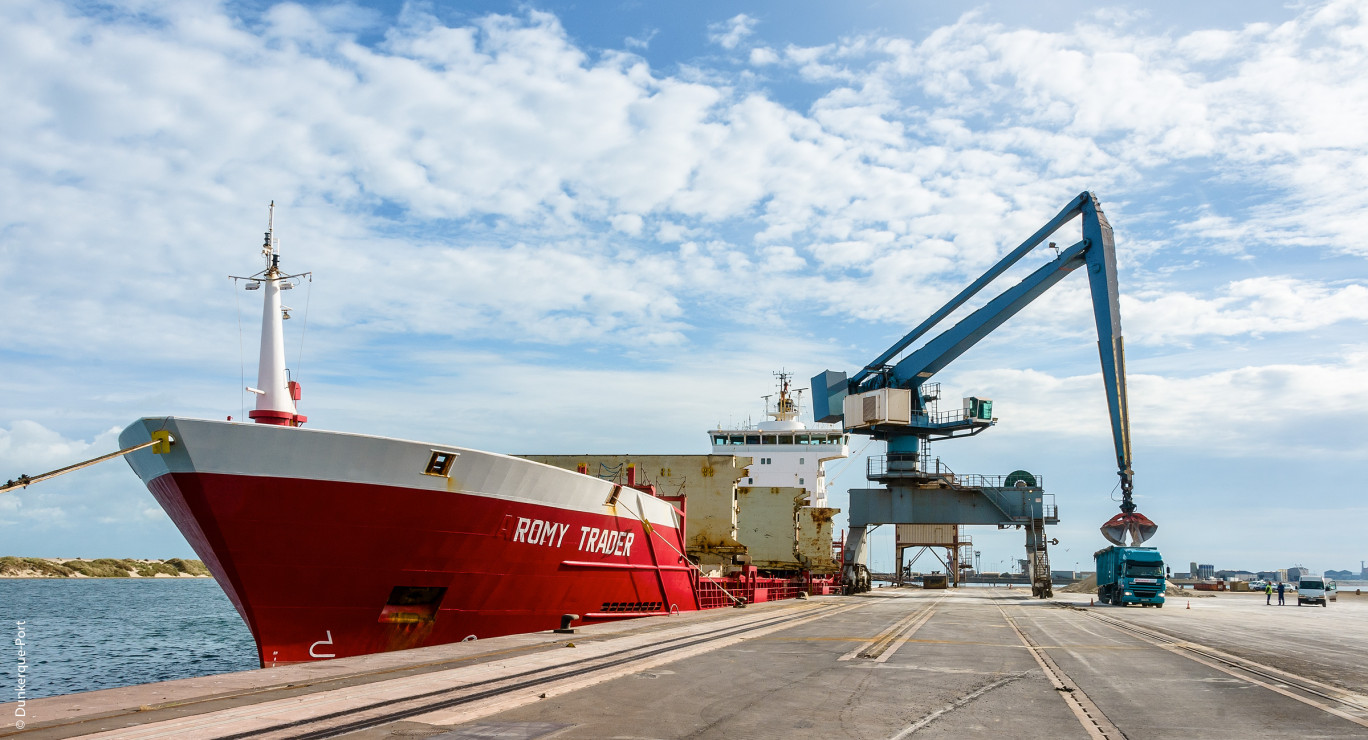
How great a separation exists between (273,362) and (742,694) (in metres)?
10.5

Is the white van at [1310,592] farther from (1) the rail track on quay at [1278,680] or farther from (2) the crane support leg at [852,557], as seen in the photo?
(1) the rail track on quay at [1278,680]

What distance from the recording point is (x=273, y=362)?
15344mm

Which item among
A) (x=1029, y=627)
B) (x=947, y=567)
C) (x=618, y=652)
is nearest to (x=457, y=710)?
(x=618, y=652)

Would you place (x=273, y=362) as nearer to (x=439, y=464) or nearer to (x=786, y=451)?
→ (x=439, y=464)

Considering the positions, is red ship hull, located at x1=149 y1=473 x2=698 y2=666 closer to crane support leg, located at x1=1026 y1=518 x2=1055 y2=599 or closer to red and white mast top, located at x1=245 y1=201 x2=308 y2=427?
red and white mast top, located at x1=245 y1=201 x2=308 y2=427

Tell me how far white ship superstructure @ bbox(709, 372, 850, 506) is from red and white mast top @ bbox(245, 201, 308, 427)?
32.0 m

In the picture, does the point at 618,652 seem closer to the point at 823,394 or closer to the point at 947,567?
the point at 823,394

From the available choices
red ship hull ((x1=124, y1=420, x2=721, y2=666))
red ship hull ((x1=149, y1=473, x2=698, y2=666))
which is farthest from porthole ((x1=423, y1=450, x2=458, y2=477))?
red ship hull ((x1=149, y1=473, x2=698, y2=666))

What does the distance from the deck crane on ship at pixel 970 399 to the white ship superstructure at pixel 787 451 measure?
14.2 feet

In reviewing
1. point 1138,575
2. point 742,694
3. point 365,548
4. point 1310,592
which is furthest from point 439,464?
point 1310,592

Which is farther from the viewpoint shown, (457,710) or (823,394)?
(823,394)

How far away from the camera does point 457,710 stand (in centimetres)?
782

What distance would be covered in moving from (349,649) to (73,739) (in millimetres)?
8038

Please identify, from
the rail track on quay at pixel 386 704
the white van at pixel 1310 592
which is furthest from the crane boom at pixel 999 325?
the rail track on quay at pixel 386 704
